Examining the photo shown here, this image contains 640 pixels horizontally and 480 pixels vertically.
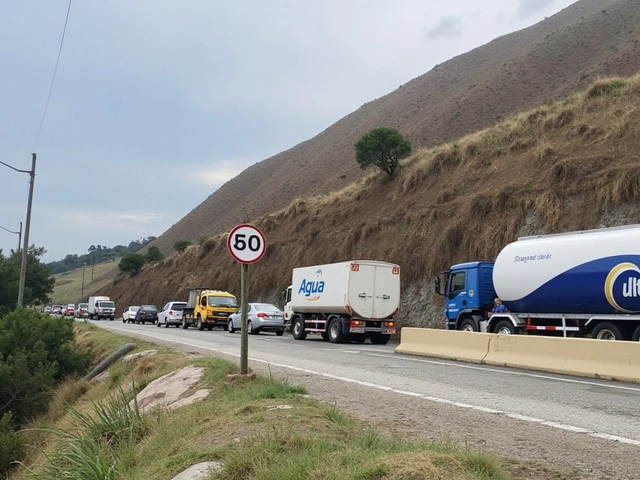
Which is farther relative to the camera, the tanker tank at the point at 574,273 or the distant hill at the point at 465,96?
the distant hill at the point at 465,96

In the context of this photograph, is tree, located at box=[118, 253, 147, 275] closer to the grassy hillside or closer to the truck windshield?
the grassy hillside

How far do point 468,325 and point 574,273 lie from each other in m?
5.29

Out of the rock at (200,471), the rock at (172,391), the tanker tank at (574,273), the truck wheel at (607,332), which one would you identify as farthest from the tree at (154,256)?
the rock at (200,471)

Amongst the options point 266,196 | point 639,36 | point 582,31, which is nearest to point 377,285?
point 639,36

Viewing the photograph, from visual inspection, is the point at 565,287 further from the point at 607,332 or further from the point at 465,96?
the point at 465,96

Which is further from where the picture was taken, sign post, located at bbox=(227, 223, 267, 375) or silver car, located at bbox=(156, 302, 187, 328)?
silver car, located at bbox=(156, 302, 187, 328)

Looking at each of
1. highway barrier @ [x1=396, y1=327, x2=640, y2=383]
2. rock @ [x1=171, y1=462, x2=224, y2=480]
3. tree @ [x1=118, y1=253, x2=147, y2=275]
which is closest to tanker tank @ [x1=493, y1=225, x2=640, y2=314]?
highway barrier @ [x1=396, y1=327, x2=640, y2=383]

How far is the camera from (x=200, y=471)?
17.7 ft

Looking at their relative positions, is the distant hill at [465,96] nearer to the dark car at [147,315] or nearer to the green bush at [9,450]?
the dark car at [147,315]

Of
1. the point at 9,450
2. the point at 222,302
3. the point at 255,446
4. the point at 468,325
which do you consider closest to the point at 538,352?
the point at 468,325

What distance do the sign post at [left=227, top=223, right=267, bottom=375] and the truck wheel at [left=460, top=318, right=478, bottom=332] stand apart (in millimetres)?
13098

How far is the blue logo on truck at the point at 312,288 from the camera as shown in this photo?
84.3 ft

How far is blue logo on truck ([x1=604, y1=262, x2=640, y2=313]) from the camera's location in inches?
611

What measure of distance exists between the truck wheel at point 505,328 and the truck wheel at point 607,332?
8.98 ft
